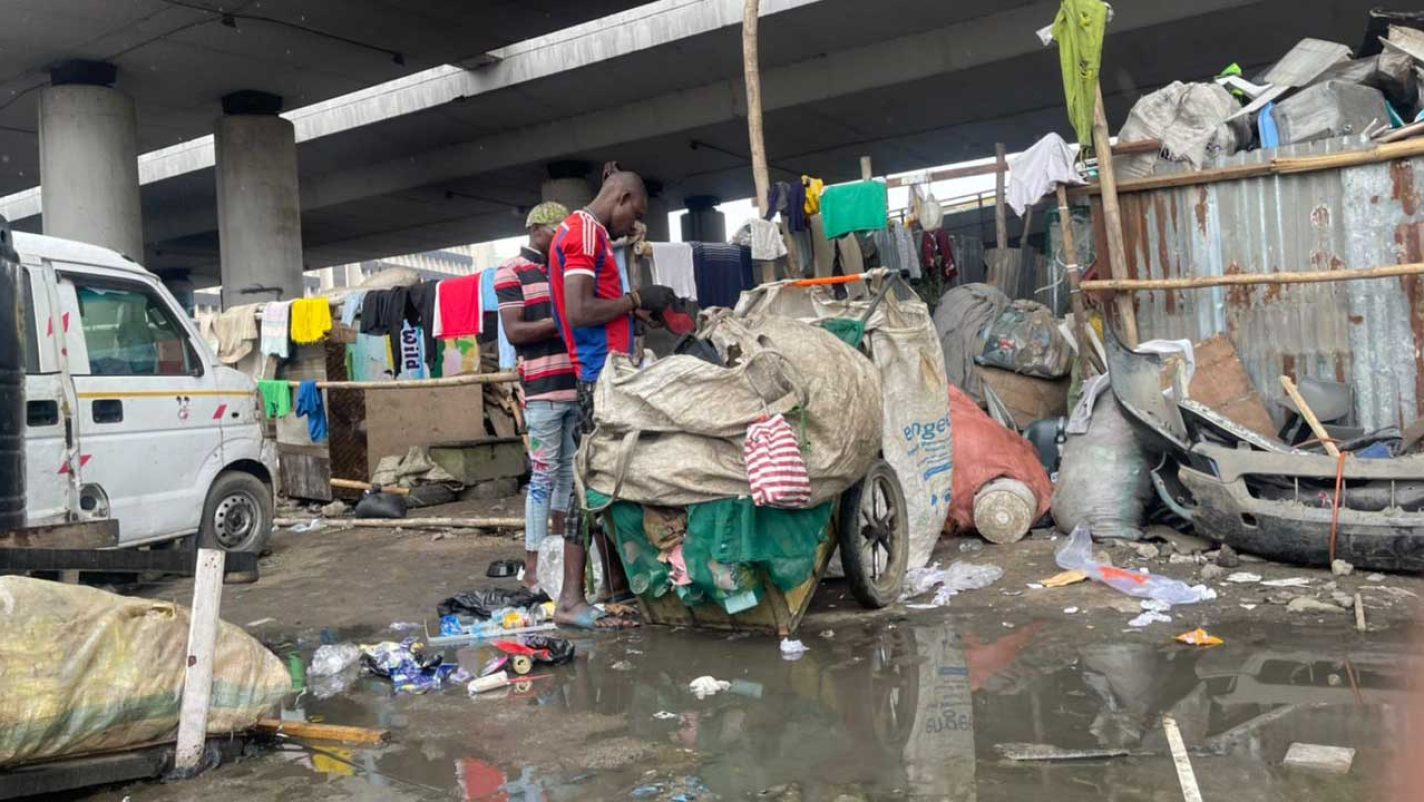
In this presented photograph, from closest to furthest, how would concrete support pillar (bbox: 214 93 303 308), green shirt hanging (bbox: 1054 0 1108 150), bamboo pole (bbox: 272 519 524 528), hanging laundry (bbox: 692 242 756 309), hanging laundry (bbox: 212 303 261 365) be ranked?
green shirt hanging (bbox: 1054 0 1108 150) → bamboo pole (bbox: 272 519 524 528) → hanging laundry (bbox: 692 242 756 309) → hanging laundry (bbox: 212 303 261 365) → concrete support pillar (bbox: 214 93 303 308)

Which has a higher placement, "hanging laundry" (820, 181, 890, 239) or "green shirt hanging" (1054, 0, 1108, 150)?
"green shirt hanging" (1054, 0, 1108, 150)

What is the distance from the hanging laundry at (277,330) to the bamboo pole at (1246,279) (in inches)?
320

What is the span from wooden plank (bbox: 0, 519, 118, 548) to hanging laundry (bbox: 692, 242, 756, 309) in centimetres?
658

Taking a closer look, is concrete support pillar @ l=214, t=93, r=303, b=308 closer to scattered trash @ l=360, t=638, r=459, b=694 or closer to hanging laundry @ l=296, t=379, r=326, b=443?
hanging laundry @ l=296, t=379, r=326, b=443

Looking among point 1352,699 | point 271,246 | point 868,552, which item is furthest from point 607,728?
point 271,246

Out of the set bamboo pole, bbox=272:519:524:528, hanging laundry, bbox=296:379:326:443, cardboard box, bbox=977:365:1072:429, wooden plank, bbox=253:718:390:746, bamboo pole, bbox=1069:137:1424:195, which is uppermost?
bamboo pole, bbox=1069:137:1424:195

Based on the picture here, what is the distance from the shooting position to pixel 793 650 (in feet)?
15.4

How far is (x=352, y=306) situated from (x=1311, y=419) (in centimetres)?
917

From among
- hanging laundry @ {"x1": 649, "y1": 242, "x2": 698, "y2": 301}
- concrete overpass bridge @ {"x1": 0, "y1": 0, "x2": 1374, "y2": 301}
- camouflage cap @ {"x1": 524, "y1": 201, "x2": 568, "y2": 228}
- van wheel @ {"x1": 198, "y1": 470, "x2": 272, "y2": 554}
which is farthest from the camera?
concrete overpass bridge @ {"x1": 0, "y1": 0, "x2": 1374, "y2": 301}

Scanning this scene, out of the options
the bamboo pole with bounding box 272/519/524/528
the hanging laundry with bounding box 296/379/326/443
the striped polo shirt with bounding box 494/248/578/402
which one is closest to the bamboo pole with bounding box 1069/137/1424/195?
the striped polo shirt with bounding box 494/248/578/402

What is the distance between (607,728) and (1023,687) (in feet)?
5.04

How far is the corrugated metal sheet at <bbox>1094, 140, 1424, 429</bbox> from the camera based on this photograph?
701 centimetres

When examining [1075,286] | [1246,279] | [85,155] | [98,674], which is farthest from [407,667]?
[85,155]

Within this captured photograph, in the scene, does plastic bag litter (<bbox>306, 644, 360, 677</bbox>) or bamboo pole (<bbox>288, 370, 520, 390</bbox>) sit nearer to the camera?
plastic bag litter (<bbox>306, 644, 360, 677</bbox>)
